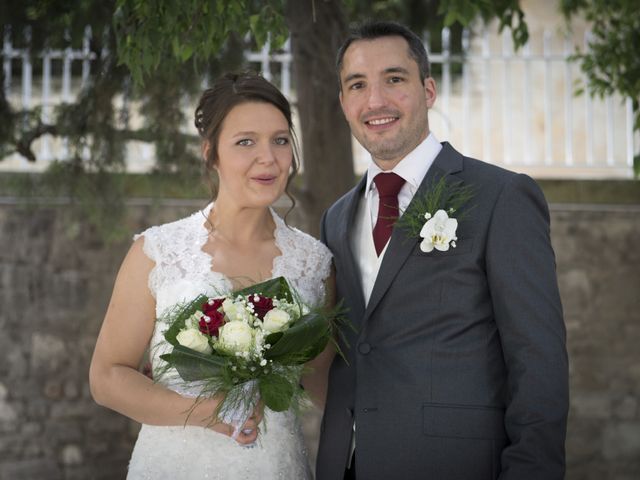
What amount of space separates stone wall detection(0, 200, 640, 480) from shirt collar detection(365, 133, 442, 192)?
391cm

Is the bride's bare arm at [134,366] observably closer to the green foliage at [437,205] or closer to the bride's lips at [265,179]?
the bride's lips at [265,179]

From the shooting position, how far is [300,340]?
2699mm

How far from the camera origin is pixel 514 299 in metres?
2.79

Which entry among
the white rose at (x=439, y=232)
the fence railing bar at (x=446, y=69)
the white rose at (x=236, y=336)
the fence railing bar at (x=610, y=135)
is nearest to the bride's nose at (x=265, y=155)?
the white rose at (x=439, y=232)

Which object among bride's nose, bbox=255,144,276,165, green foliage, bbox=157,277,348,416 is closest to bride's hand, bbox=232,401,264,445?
green foliage, bbox=157,277,348,416

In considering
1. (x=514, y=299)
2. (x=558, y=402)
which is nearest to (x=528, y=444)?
(x=558, y=402)

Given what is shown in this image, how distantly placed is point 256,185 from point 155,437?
38.7 inches

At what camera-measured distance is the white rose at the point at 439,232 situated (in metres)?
2.86

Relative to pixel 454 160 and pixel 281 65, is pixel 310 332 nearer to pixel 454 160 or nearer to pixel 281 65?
pixel 454 160

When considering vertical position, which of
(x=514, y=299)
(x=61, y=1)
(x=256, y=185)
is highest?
(x=61, y=1)

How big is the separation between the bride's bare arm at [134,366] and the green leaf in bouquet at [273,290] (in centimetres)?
40

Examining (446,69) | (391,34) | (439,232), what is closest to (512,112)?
(446,69)

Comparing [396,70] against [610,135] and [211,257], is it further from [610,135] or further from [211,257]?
[610,135]

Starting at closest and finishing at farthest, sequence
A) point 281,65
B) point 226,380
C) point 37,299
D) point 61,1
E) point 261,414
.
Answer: point 226,380 → point 261,414 → point 61,1 → point 37,299 → point 281,65
